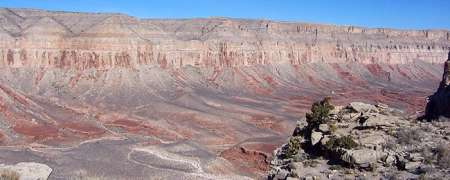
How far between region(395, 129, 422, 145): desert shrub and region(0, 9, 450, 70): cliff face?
7974 centimetres

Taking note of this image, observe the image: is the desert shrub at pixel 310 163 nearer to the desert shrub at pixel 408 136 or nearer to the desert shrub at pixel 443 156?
the desert shrub at pixel 408 136

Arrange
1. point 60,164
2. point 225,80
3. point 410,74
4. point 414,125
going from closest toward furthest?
point 414,125 < point 60,164 < point 225,80 < point 410,74

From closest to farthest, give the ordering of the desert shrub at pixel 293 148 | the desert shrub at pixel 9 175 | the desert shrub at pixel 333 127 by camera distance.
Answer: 1. the desert shrub at pixel 293 148
2. the desert shrub at pixel 333 127
3. the desert shrub at pixel 9 175

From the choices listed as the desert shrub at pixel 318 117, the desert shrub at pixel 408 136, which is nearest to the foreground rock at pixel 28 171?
the desert shrub at pixel 318 117

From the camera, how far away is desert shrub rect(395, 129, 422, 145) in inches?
665

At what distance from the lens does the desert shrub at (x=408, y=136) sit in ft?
55.4

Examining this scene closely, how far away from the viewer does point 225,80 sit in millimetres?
108000

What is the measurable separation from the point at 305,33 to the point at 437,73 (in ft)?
128

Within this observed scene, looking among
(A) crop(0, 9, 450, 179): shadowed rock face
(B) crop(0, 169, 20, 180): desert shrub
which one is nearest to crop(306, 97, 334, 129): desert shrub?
(B) crop(0, 169, 20, 180): desert shrub

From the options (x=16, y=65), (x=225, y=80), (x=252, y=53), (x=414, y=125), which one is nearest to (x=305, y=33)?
(x=252, y=53)

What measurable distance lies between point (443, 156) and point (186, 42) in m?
95.0

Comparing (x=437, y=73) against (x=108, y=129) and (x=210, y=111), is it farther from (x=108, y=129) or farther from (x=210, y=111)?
(x=108, y=129)

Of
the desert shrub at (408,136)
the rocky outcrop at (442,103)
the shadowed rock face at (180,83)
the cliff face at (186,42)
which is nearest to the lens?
the desert shrub at (408,136)

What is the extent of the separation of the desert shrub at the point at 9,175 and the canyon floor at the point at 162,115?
54.4 ft
